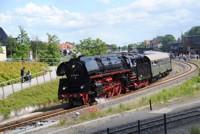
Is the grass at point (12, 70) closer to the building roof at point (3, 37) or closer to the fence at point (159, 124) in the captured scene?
the fence at point (159, 124)

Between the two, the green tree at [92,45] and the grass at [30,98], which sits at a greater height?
the green tree at [92,45]

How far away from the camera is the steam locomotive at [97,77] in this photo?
3531 centimetres

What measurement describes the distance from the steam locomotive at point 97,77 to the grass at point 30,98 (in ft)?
9.71

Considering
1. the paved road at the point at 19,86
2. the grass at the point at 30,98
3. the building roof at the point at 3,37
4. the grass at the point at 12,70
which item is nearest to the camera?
the grass at the point at 30,98

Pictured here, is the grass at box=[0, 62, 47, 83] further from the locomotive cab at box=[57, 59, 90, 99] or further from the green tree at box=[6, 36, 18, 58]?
the green tree at box=[6, 36, 18, 58]

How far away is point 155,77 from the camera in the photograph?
52.6m

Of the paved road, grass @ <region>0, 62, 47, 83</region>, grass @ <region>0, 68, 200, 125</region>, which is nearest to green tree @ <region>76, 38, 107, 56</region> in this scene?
grass @ <region>0, 62, 47, 83</region>

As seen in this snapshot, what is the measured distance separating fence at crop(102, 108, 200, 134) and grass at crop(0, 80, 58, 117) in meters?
17.5

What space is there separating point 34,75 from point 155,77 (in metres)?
12.5

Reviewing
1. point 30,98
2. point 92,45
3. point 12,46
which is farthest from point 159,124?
point 92,45

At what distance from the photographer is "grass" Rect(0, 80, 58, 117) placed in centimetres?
3591

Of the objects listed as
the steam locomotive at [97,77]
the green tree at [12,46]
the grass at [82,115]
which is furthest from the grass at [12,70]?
the green tree at [12,46]

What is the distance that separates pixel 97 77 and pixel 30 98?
6287 mm

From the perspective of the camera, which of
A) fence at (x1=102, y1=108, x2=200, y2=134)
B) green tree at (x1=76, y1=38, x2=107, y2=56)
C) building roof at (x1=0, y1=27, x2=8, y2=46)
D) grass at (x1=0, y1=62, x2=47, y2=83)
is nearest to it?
fence at (x1=102, y1=108, x2=200, y2=134)
